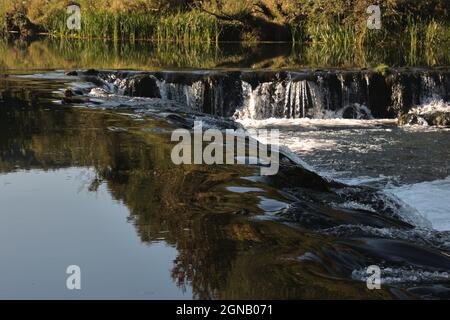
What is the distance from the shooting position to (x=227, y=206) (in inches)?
228

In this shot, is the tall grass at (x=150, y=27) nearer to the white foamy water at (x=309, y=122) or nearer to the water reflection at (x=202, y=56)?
the water reflection at (x=202, y=56)

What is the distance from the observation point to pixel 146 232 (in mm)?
5160

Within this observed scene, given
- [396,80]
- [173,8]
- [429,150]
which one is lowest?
[429,150]

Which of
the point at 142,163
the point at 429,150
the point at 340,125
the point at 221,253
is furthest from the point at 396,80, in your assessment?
the point at 221,253

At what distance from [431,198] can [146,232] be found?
4493 millimetres

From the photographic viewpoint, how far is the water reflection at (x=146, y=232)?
4211mm

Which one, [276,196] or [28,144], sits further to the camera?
[28,144]

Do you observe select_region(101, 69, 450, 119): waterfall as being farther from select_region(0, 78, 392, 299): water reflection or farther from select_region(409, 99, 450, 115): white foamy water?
select_region(0, 78, 392, 299): water reflection
